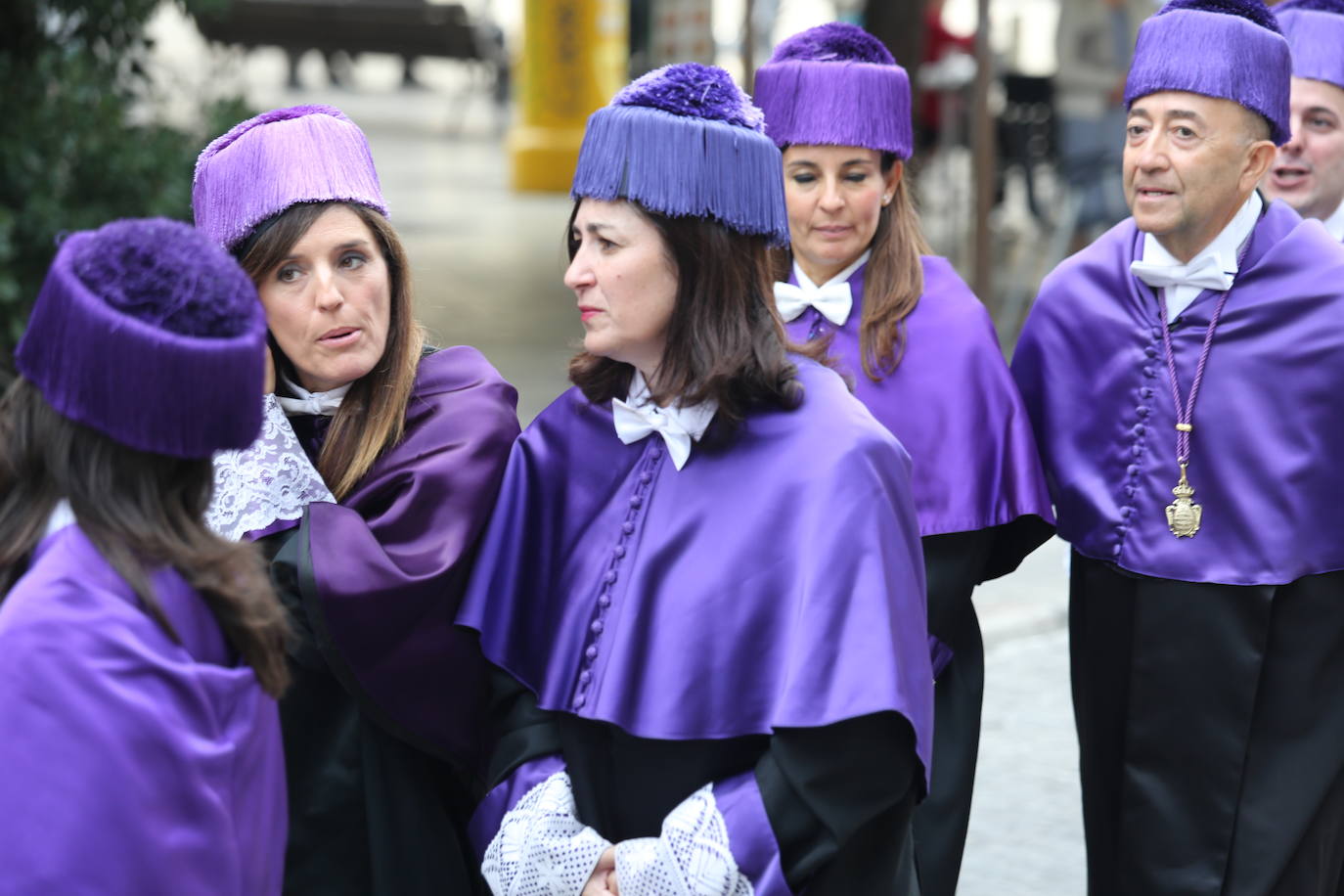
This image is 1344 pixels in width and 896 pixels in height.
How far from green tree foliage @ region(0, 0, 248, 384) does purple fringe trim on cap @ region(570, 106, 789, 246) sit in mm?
4283

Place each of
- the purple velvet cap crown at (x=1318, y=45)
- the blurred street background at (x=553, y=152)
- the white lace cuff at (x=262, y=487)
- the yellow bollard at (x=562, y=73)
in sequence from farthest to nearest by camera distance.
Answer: the yellow bollard at (x=562, y=73) < the blurred street background at (x=553, y=152) < the purple velvet cap crown at (x=1318, y=45) < the white lace cuff at (x=262, y=487)

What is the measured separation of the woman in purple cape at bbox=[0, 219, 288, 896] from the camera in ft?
6.76

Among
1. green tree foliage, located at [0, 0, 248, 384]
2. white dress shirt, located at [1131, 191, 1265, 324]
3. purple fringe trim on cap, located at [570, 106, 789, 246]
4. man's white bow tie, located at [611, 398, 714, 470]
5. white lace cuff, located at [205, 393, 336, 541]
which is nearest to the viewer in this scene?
purple fringe trim on cap, located at [570, 106, 789, 246]

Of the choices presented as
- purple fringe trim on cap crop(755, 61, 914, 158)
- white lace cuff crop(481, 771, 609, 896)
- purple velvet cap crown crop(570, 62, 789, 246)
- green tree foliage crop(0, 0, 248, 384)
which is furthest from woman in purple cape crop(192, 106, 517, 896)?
green tree foliage crop(0, 0, 248, 384)

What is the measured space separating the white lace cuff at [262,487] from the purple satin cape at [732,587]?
0.33 metres

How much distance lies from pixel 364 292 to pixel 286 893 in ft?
3.40

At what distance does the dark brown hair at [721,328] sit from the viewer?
2756mm

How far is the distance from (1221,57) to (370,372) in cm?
185

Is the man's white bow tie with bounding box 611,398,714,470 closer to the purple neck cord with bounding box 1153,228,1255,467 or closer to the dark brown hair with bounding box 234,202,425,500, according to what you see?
the dark brown hair with bounding box 234,202,425,500

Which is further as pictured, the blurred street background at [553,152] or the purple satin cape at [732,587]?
the blurred street background at [553,152]

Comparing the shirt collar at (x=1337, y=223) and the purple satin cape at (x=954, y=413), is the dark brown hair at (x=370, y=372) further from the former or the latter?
the shirt collar at (x=1337, y=223)

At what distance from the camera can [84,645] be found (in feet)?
6.85

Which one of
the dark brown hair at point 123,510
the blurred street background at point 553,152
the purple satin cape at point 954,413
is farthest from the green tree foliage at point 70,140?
the dark brown hair at point 123,510

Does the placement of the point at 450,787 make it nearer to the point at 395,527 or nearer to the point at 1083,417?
the point at 395,527
